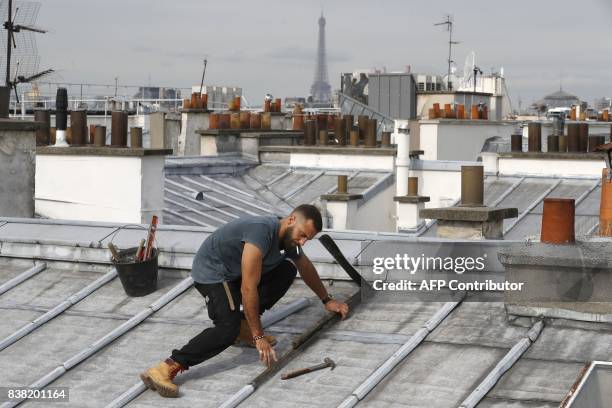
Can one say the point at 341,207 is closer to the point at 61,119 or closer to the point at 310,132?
the point at 61,119

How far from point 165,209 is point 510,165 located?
26.8 feet

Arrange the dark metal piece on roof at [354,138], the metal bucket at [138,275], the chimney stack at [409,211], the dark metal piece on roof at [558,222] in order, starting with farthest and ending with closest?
the dark metal piece on roof at [354,138]
the chimney stack at [409,211]
the metal bucket at [138,275]
the dark metal piece on roof at [558,222]

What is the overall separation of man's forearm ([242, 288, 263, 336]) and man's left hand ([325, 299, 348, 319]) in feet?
2.83

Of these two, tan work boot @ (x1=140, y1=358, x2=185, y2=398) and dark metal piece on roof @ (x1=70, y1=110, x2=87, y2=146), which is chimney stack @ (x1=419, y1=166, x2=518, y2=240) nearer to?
tan work boot @ (x1=140, y1=358, x2=185, y2=398)

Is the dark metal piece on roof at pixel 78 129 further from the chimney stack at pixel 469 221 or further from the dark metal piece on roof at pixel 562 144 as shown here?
the dark metal piece on roof at pixel 562 144

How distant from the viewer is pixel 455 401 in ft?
23.4

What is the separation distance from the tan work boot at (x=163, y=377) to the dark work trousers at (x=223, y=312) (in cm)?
7

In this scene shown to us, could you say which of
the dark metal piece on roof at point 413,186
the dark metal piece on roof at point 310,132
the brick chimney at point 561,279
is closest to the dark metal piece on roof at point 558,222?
the brick chimney at point 561,279

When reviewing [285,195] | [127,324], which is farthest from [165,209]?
[127,324]

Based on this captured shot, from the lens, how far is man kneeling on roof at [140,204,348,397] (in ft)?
26.0

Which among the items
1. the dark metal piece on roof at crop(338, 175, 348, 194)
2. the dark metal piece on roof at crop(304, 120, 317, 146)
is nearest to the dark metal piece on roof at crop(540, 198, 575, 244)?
the dark metal piece on roof at crop(338, 175, 348, 194)

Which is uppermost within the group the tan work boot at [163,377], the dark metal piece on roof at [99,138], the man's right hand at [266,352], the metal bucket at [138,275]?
Answer: the dark metal piece on roof at [99,138]

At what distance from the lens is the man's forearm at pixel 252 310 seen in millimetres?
8000

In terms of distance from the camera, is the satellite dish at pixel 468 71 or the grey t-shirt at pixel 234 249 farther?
the satellite dish at pixel 468 71
